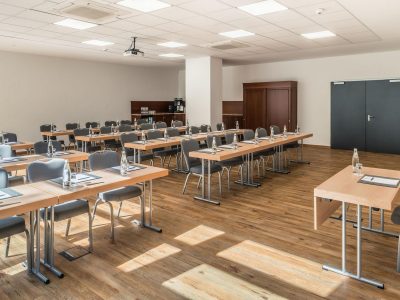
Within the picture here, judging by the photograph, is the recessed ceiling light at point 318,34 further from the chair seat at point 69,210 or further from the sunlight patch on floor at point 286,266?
the chair seat at point 69,210

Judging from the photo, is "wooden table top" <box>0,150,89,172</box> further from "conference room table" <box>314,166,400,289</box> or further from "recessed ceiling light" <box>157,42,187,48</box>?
"recessed ceiling light" <box>157,42,187,48</box>

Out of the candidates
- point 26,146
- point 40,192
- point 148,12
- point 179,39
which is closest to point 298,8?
point 148,12

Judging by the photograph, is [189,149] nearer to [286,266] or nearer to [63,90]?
[286,266]

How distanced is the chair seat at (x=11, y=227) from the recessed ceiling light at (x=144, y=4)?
3530 mm

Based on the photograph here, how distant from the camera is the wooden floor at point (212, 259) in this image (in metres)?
2.82

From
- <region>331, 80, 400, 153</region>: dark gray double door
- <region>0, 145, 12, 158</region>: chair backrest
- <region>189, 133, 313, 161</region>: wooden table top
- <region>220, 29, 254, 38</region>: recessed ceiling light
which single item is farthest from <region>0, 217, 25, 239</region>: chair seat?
<region>331, 80, 400, 153</region>: dark gray double door

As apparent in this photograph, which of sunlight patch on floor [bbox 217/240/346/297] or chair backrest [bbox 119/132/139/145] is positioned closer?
sunlight patch on floor [bbox 217/240/346/297]

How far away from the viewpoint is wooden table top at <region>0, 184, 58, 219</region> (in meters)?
2.50

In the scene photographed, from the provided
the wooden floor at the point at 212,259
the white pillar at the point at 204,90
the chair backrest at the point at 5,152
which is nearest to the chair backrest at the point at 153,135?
the wooden floor at the point at 212,259

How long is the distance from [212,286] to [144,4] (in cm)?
421

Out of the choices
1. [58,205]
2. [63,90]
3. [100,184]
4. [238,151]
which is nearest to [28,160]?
[58,205]

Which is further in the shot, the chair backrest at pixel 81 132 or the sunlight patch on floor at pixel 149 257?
the chair backrest at pixel 81 132

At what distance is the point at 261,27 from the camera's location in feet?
22.0

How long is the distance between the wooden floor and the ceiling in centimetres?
312
